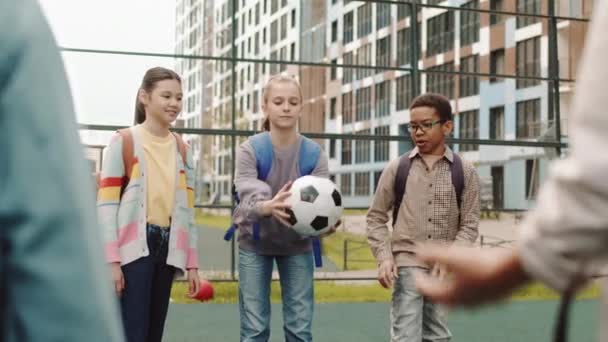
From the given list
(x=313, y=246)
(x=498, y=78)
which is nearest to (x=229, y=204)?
(x=498, y=78)

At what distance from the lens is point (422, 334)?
13.3ft

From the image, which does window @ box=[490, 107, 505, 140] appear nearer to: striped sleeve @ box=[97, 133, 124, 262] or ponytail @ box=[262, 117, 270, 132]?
ponytail @ box=[262, 117, 270, 132]

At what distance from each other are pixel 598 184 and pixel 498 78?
10.9m

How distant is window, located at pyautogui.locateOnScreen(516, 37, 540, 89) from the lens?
10.9 meters

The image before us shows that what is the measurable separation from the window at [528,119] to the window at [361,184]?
2.07 metres

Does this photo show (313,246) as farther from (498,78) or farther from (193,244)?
(498,78)

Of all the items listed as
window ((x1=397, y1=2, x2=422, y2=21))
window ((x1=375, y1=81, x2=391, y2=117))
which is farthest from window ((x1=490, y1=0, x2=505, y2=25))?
window ((x1=375, y1=81, x2=391, y2=117))

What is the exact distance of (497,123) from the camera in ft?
37.3

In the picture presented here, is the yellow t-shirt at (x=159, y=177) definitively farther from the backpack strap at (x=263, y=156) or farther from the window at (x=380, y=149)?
the window at (x=380, y=149)

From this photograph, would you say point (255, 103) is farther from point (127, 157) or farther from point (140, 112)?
point (127, 157)

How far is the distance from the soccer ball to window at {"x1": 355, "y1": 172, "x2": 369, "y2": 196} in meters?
6.10

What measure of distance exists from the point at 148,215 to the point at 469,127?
794cm

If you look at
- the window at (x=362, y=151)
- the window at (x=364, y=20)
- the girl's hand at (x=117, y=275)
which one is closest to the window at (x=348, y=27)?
the window at (x=364, y=20)

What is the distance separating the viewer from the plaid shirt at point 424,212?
3986mm
